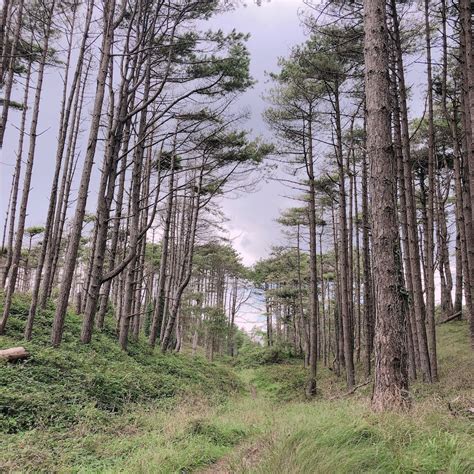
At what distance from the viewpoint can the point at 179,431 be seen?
188 inches

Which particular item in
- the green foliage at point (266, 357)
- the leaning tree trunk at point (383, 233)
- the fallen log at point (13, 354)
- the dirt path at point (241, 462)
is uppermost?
the leaning tree trunk at point (383, 233)

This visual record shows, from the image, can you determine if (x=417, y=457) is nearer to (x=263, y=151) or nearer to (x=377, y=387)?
(x=377, y=387)

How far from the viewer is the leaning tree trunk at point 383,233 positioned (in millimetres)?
4184

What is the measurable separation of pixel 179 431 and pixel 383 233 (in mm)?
3561

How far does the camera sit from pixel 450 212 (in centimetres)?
2025

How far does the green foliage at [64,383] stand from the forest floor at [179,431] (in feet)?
0.06

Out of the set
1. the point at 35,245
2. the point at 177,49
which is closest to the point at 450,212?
the point at 177,49

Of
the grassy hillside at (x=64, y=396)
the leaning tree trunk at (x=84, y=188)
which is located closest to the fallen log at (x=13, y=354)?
the grassy hillside at (x=64, y=396)

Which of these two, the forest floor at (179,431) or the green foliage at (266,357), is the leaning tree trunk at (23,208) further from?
the green foliage at (266,357)

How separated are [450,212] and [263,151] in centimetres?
1273

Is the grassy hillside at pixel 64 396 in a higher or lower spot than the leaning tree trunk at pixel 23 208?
lower

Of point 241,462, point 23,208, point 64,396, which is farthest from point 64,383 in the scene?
point 23,208

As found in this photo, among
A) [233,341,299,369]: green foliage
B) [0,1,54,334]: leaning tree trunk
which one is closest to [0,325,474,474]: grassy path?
[0,1,54,334]: leaning tree trunk

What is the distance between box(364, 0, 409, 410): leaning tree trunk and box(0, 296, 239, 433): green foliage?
390cm
